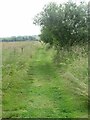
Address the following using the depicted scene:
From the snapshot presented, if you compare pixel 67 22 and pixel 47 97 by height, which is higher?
pixel 67 22

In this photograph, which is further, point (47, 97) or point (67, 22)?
point (67, 22)

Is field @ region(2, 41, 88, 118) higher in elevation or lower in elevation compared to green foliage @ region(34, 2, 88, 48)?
lower

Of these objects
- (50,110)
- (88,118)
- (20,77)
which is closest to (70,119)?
(88,118)

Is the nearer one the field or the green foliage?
the field

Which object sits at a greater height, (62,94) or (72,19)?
(72,19)

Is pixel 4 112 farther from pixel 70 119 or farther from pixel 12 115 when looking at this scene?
pixel 70 119

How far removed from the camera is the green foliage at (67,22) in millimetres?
26344

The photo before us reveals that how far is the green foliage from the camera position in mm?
26344

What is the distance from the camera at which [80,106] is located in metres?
10.4

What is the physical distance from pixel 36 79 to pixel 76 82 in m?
6.70

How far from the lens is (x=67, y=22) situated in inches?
1035

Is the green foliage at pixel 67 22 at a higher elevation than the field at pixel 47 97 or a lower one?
higher

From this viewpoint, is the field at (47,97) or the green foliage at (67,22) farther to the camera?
the green foliage at (67,22)

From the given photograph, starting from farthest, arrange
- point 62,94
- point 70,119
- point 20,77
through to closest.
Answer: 1. point 20,77
2. point 62,94
3. point 70,119
